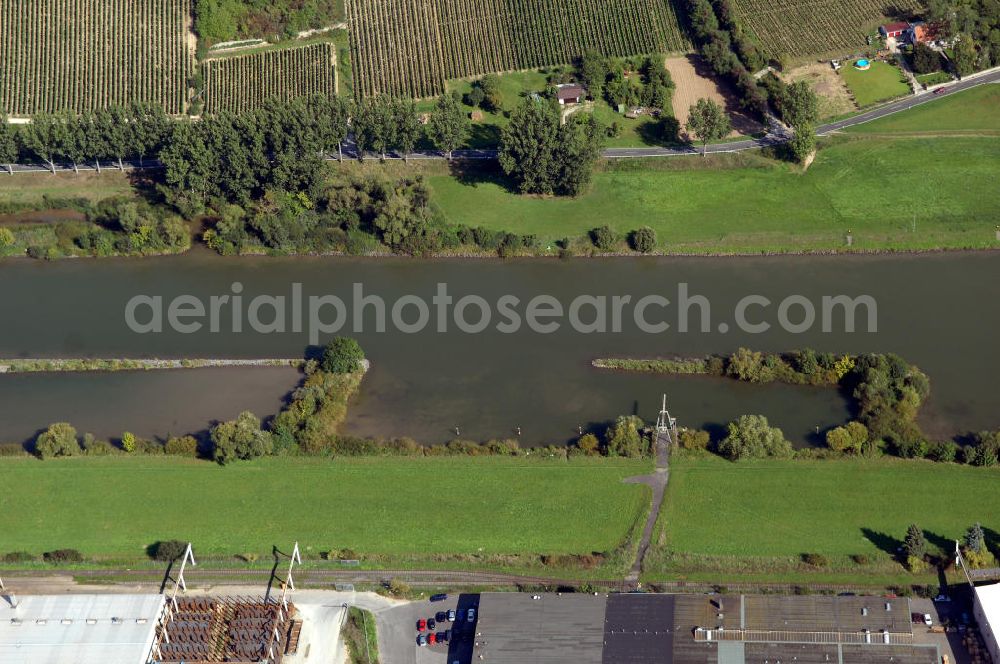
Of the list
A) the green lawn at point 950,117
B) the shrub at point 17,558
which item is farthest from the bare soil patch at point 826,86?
the shrub at point 17,558

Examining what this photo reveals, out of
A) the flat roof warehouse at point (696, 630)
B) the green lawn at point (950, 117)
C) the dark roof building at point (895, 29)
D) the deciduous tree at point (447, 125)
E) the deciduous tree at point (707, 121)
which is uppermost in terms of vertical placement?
the dark roof building at point (895, 29)

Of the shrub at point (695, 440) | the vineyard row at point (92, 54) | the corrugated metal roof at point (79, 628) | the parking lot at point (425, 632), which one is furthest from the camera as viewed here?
the vineyard row at point (92, 54)

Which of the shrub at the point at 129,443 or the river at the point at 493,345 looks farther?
the river at the point at 493,345

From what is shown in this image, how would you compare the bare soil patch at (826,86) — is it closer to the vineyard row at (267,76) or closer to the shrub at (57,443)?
the vineyard row at (267,76)

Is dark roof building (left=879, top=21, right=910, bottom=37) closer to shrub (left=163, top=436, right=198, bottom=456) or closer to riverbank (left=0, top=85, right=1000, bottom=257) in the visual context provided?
riverbank (left=0, top=85, right=1000, bottom=257)

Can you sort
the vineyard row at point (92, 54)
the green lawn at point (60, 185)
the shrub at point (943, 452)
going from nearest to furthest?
the shrub at point (943, 452) < the green lawn at point (60, 185) < the vineyard row at point (92, 54)

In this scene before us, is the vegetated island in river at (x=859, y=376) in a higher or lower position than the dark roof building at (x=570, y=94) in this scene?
lower

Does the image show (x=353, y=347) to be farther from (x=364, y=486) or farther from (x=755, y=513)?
(x=755, y=513)

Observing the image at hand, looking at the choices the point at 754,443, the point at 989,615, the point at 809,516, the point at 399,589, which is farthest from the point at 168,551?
the point at 989,615
